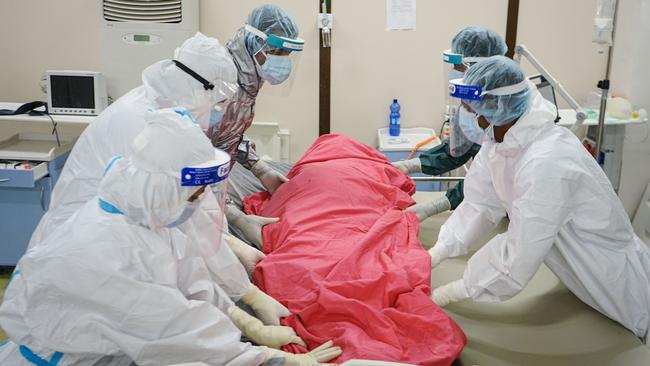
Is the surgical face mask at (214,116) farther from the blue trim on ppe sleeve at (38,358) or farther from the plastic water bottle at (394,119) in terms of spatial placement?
the plastic water bottle at (394,119)

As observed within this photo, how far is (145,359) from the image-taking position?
1456mm

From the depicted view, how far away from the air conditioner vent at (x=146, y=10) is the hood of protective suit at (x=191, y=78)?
1.76 meters

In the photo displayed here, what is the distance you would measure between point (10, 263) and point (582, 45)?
3.79 metres

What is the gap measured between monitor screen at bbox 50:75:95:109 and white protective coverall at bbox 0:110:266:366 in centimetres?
222

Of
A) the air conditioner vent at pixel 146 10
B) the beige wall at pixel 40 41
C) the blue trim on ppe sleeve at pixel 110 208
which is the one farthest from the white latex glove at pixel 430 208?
the beige wall at pixel 40 41

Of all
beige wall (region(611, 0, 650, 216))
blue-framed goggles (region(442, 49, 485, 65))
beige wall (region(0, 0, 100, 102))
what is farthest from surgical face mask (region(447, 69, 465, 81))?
beige wall (region(0, 0, 100, 102))

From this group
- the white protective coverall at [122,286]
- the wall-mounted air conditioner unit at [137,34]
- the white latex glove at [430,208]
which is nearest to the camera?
the white protective coverall at [122,286]

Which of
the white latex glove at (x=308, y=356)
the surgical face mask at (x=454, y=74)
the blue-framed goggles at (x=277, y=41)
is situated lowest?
the white latex glove at (x=308, y=356)

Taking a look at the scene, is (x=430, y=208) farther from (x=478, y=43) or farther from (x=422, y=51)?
(x=422, y=51)

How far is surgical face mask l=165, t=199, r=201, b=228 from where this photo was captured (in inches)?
61.2

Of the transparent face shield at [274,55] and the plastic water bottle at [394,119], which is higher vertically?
the transparent face shield at [274,55]

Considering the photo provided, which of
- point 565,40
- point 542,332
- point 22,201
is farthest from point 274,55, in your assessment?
point 565,40

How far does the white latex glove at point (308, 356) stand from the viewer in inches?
64.5

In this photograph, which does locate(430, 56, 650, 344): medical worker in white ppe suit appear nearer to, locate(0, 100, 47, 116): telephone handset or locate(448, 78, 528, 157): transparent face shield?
locate(448, 78, 528, 157): transparent face shield
